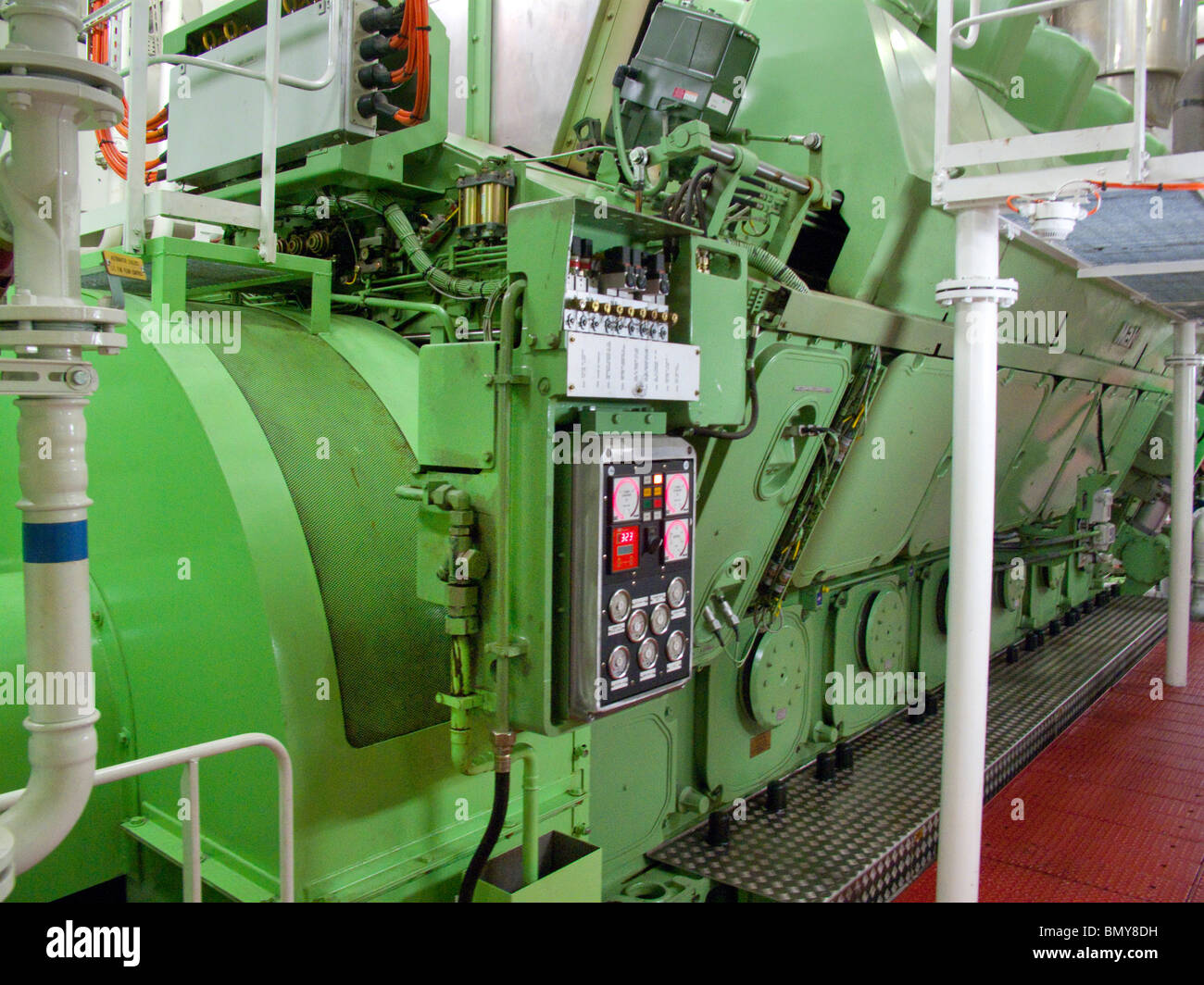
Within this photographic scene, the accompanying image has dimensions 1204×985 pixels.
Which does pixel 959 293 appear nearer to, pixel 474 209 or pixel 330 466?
pixel 474 209

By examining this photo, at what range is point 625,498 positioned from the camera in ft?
7.66

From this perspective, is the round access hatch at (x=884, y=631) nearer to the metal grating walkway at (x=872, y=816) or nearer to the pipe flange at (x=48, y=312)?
the metal grating walkway at (x=872, y=816)

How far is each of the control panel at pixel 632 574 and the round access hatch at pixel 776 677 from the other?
1.67 m

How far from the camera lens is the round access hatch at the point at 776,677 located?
4.16 m

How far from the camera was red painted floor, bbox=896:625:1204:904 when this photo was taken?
398 centimetres

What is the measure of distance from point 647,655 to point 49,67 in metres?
1.70

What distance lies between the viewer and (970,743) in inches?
116

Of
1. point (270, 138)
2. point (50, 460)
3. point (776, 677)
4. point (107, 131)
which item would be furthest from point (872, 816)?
point (107, 131)

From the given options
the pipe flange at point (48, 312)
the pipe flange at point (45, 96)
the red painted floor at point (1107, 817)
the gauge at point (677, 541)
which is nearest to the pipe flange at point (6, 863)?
the pipe flange at point (48, 312)

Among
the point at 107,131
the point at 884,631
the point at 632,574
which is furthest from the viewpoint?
the point at 884,631

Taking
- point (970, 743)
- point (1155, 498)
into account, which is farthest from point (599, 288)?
point (1155, 498)

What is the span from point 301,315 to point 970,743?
2481mm

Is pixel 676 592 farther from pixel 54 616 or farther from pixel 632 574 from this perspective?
pixel 54 616

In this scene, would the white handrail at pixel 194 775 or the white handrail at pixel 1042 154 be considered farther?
the white handrail at pixel 1042 154
